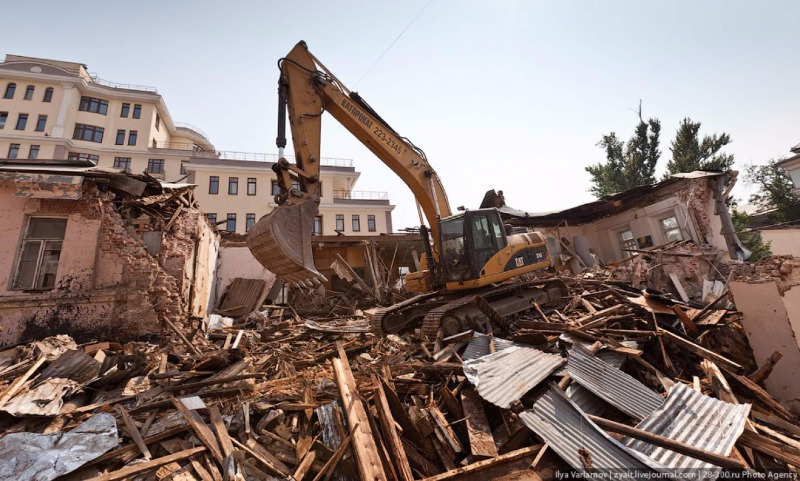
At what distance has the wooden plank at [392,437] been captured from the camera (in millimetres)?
2781

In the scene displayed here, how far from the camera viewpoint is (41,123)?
30.1 m

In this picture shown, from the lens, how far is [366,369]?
517 centimetres

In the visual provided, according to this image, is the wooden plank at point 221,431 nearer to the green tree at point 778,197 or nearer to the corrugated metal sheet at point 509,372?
the corrugated metal sheet at point 509,372

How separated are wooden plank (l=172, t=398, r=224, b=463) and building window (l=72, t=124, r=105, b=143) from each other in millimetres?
40987

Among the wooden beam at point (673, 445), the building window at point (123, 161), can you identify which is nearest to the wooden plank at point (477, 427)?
the wooden beam at point (673, 445)

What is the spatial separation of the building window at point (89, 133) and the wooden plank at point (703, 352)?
4498cm

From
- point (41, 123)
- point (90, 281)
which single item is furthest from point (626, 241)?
point (41, 123)

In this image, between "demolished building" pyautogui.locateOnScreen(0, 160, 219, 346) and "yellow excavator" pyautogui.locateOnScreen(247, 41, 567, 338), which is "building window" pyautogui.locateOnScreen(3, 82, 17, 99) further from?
"yellow excavator" pyautogui.locateOnScreen(247, 41, 567, 338)

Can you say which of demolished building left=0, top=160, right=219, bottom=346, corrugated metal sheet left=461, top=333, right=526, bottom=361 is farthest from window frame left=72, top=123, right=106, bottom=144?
corrugated metal sheet left=461, top=333, right=526, bottom=361

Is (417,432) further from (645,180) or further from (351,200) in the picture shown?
(645,180)

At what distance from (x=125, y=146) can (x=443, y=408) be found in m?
41.9

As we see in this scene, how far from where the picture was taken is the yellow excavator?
5.36 metres

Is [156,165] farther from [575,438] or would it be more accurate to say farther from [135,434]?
[575,438]

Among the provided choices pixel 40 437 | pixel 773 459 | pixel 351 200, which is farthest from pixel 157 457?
pixel 351 200
